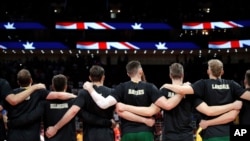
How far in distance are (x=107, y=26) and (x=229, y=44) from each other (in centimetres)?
911

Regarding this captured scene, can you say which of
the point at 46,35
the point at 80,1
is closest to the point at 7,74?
the point at 46,35

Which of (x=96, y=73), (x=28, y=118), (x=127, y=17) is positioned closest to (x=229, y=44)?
(x=127, y=17)

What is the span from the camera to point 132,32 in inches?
1363

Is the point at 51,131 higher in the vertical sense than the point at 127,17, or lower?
lower

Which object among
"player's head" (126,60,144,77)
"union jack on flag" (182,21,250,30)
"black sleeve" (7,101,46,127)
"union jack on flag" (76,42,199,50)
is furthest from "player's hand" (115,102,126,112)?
"union jack on flag" (182,21,250,30)

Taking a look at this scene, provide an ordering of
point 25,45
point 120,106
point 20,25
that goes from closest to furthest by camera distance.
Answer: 1. point 120,106
2. point 20,25
3. point 25,45

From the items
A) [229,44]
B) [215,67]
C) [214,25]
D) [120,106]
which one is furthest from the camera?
[229,44]

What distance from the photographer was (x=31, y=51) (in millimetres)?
35188

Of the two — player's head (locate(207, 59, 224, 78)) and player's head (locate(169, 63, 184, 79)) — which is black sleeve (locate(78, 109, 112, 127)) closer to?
player's head (locate(169, 63, 184, 79))

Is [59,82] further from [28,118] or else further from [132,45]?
[132,45]

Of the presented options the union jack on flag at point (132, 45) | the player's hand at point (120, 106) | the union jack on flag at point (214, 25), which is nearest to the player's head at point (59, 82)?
the player's hand at point (120, 106)

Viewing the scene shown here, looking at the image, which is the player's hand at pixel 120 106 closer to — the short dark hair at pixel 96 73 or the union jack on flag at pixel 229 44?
Answer: the short dark hair at pixel 96 73

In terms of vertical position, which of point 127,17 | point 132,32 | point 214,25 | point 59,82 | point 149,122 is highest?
point 127,17

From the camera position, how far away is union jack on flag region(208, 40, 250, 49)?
32.5m
